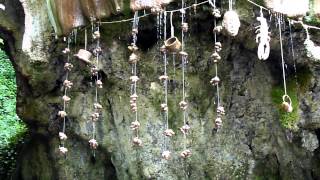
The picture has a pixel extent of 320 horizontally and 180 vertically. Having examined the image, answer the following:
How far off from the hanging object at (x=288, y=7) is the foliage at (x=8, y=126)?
5.34 metres

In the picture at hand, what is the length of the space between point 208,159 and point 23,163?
3383 millimetres

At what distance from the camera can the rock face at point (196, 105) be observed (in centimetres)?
546

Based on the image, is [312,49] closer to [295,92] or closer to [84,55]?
[295,92]

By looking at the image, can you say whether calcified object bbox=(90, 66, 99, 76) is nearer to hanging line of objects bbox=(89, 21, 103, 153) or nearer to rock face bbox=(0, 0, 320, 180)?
hanging line of objects bbox=(89, 21, 103, 153)

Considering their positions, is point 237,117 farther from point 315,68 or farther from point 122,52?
point 122,52

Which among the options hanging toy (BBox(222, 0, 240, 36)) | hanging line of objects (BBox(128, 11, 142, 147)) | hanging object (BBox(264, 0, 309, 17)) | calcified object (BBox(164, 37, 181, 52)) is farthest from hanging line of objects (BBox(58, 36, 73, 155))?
hanging object (BBox(264, 0, 309, 17))

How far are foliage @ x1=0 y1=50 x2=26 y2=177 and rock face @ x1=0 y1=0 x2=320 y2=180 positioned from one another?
9.49 ft

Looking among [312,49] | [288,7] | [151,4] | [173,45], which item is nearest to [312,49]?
[312,49]

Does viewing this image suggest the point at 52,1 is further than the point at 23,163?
No

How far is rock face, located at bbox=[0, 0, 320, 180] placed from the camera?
5457mm

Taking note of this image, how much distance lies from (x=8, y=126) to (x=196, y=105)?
4.49 m

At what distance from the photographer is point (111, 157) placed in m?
5.86

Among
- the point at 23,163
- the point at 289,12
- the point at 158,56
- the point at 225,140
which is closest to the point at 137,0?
the point at 158,56

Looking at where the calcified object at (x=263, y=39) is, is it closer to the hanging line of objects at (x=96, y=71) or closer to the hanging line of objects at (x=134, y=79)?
the hanging line of objects at (x=134, y=79)
